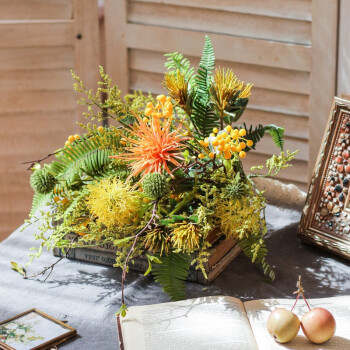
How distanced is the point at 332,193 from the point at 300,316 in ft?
0.99

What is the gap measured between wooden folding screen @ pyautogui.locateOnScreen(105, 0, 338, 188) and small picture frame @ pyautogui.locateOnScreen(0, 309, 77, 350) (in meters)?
1.08

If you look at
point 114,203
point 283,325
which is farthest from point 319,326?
point 114,203

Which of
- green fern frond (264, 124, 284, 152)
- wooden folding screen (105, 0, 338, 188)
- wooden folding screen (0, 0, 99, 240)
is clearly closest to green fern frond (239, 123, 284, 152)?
green fern frond (264, 124, 284, 152)

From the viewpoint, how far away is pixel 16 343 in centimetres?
97

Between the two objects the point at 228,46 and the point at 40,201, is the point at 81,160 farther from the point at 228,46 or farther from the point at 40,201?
the point at 228,46

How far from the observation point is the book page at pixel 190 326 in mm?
940

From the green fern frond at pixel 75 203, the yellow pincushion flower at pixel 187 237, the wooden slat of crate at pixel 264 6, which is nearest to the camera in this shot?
the yellow pincushion flower at pixel 187 237

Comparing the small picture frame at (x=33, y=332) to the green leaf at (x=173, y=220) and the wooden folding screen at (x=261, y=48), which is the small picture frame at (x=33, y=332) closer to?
the green leaf at (x=173, y=220)

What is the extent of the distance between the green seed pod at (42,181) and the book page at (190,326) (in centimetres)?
29

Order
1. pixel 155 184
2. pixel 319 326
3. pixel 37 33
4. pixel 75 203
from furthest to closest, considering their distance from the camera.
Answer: pixel 37 33
pixel 75 203
pixel 155 184
pixel 319 326

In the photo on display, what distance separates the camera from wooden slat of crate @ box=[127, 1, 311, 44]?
71.5 inches

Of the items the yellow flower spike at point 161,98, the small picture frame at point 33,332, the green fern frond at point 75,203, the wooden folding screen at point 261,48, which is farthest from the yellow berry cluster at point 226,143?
the wooden folding screen at point 261,48

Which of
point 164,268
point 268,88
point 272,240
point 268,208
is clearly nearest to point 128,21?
point 268,88

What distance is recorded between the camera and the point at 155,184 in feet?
3.45
